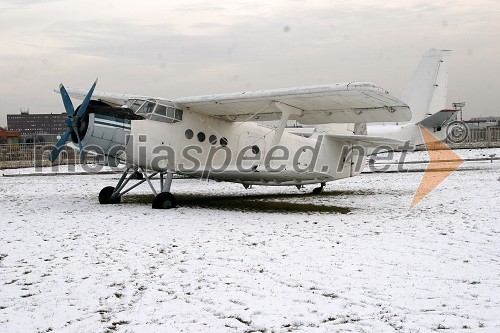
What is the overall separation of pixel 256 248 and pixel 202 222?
2.72 meters

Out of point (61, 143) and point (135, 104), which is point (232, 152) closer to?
point (135, 104)

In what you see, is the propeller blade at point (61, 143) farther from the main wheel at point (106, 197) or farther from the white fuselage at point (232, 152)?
the main wheel at point (106, 197)

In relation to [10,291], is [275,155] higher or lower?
higher

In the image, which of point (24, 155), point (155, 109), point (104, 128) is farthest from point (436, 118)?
point (24, 155)

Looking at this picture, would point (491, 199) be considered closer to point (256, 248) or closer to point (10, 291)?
point (256, 248)

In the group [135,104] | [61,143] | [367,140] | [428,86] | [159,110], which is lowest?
[61,143]

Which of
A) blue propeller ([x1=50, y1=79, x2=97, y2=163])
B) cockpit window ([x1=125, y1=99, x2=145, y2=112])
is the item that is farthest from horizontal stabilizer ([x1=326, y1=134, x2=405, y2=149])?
blue propeller ([x1=50, y1=79, x2=97, y2=163])

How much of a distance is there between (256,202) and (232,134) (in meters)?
2.15

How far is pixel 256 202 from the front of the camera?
1470 centimetres

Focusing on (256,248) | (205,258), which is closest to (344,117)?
(256,248)

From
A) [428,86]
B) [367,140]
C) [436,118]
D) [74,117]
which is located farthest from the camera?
[436,118]

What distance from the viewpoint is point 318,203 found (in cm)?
1423

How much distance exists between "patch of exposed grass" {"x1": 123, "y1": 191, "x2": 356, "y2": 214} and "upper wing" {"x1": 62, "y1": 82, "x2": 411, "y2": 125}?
231 centimetres

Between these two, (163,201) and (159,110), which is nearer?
(163,201)
